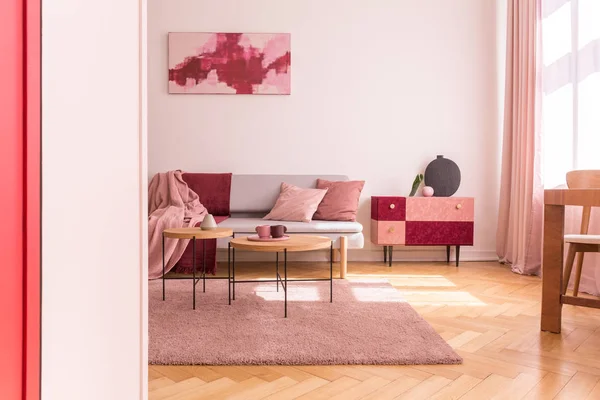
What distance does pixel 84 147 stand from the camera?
0.74 metres

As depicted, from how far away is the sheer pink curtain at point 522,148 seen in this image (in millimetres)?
4129

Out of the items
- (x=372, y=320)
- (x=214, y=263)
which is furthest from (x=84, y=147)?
(x=214, y=263)

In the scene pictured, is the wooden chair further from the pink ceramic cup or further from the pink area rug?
the pink ceramic cup

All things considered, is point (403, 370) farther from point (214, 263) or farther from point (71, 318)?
point (214, 263)

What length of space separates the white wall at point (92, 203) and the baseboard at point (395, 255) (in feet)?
12.1

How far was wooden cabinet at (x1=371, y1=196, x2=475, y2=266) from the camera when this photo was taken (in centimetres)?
441

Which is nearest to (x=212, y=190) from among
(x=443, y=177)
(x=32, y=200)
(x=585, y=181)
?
(x=443, y=177)

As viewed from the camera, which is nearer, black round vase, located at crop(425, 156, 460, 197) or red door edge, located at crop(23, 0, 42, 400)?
red door edge, located at crop(23, 0, 42, 400)

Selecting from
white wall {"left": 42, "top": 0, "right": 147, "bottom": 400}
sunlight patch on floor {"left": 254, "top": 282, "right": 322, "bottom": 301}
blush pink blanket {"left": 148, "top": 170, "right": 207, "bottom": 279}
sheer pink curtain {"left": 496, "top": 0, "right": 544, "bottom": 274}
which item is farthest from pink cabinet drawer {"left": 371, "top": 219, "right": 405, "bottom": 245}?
white wall {"left": 42, "top": 0, "right": 147, "bottom": 400}

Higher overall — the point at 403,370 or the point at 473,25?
the point at 473,25

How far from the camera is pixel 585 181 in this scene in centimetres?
320

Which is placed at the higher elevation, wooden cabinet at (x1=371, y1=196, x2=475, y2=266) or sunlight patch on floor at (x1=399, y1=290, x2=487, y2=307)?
wooden cabinet at (x1=371, y1=196, x2=475, y2=266)

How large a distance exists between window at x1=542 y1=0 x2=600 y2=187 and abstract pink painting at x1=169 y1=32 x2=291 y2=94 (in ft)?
7.53

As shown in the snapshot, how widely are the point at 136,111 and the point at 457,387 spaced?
142cm
